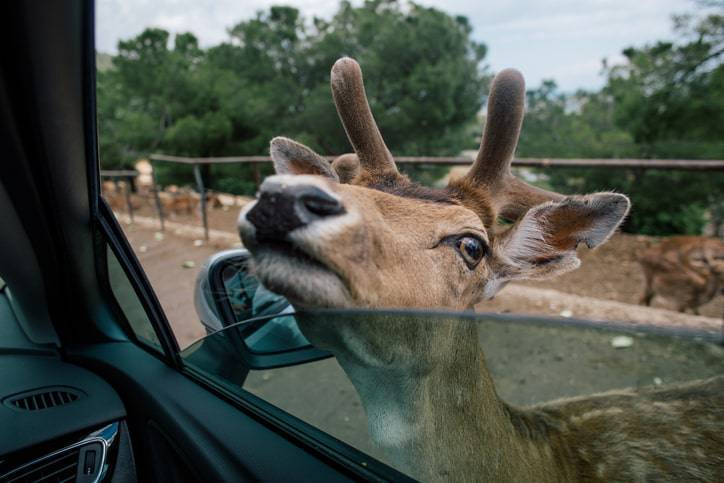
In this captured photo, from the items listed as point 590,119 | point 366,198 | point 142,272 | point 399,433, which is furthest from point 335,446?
point 590,119

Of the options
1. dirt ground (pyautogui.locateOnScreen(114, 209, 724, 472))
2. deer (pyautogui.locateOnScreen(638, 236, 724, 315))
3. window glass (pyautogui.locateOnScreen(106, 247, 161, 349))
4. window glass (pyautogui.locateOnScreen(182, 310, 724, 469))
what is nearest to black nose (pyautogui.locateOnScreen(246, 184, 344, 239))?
window glass (pyautogui.locateOnScreen(182, 310, 724, 469))

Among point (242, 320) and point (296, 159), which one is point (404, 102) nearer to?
point (296, 159)

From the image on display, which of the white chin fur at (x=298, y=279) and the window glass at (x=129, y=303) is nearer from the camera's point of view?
the white chin fur at (x=298, y=279)

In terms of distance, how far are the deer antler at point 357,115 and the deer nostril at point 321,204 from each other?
952mm

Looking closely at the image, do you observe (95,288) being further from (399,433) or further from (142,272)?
(399,433)

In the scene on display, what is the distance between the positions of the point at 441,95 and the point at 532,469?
3854 millimetres

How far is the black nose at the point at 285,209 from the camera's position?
854mm

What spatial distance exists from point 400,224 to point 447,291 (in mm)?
303

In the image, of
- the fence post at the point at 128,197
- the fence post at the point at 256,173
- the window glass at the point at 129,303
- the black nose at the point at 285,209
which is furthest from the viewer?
the fence post at the point at 128,197

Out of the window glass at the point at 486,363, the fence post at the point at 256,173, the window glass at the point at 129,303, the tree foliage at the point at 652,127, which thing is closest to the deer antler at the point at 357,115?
the window glass at the point at 486,363

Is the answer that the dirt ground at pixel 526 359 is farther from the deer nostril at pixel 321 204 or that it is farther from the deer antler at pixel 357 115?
the deer antler at pixel 357 115

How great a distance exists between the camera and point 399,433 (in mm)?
1373

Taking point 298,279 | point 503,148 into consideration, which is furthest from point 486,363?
point 298,279

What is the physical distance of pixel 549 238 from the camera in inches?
68.5
